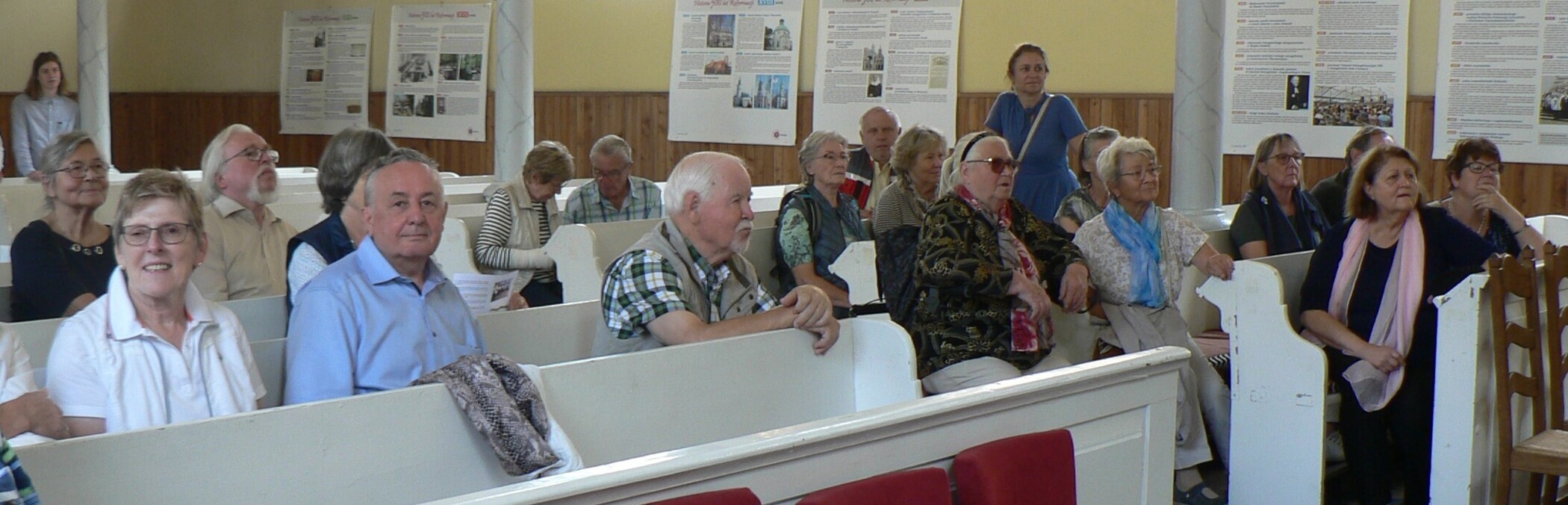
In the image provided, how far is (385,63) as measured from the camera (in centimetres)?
1423

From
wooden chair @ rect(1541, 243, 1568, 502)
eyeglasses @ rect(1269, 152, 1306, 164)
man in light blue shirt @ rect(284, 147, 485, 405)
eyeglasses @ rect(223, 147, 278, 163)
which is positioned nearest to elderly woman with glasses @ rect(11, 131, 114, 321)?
eyeglasses @ rect(223, 147, 278, 163)

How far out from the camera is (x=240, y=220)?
3.85 m

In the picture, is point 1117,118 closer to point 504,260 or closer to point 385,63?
point 504,260

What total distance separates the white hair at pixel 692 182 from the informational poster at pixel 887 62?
7364 mm

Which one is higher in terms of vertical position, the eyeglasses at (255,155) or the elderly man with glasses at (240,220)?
the eyeglasses at (255,155)

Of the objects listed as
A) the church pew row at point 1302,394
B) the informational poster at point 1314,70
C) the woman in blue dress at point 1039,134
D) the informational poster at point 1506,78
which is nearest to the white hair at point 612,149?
the woman in blue dress at point 1039,134

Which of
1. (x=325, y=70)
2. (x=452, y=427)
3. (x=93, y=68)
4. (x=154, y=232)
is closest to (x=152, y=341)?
(x=154, y=232)

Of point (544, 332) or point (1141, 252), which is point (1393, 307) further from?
point (544, 332)

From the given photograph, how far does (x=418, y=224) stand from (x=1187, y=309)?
115 inches

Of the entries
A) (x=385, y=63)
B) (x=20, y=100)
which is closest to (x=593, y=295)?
(x=20, y=100)

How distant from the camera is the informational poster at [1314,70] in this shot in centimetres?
855

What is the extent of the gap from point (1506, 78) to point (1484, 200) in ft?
11.1

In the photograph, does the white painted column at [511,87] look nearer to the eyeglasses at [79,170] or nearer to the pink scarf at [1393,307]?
the eyeglasses at [79,170]

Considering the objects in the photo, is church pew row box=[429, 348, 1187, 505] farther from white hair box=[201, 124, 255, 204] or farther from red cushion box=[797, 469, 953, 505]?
white hair box=[201, 124, 255, 204]
